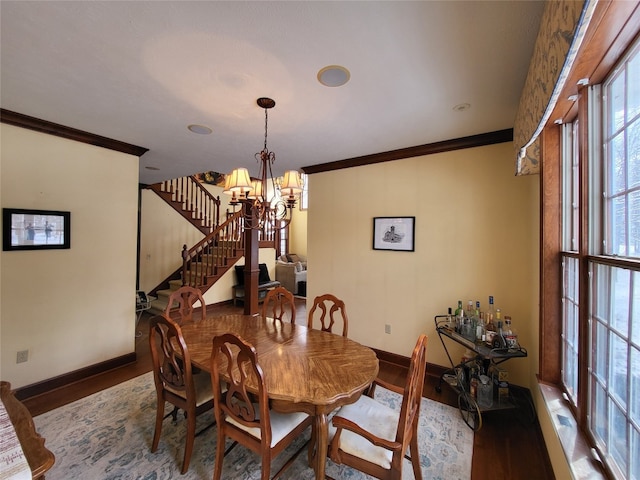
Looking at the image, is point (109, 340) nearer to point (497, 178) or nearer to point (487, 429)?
point (487, 429)

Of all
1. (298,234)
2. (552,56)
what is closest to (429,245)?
(552,56)

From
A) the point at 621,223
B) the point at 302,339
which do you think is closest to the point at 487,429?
the point at 302,339

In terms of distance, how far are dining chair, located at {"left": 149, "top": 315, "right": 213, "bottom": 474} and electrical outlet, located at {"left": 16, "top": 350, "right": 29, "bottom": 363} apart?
173cm

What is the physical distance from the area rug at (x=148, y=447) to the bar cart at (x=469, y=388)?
0.42 ft

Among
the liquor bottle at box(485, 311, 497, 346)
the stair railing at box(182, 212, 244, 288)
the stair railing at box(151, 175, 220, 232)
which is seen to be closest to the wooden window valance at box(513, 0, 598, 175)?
the liquor bottle at box(485, 311, 497, 346)

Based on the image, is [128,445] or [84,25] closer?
[84,25]

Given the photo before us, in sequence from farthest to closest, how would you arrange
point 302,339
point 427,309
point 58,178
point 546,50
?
point 427,309 → point 58,178 → point 302,339 → point 546,50

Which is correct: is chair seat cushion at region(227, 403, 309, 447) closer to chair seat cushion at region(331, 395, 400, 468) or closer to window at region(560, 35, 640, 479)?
chair seat cushion at region(331, 395, 400, 468)

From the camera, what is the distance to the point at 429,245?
311 centimetres

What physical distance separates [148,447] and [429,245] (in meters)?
3.16

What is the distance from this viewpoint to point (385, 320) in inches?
135

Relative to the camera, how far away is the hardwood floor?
179cm

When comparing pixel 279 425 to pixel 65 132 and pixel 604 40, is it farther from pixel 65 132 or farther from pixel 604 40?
pixel 65 132

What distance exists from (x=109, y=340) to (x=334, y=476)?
292cm
